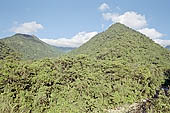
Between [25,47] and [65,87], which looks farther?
[25,47]

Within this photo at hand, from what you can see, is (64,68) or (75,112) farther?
(64,68)

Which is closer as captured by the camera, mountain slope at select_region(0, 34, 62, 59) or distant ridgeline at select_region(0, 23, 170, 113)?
distant ridgeline at select_region(0, 23, 170, 113)

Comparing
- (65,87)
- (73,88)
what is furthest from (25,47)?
(73,88)

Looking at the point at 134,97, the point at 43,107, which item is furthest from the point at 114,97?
the point at 43,107

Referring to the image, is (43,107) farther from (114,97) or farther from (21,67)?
(114,97)

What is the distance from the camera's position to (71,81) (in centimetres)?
1501

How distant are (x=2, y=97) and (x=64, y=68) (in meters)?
7.00

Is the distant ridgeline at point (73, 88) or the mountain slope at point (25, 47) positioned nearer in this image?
the distant ridgeline at point (73, 88)

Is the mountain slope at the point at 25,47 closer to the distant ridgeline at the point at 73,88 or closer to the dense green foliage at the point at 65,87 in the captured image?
the distant ridgeline at the point at 73,88

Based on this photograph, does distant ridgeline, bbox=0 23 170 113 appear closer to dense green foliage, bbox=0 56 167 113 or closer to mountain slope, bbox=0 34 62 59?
dense green foliage, bbox=0 56 167 113

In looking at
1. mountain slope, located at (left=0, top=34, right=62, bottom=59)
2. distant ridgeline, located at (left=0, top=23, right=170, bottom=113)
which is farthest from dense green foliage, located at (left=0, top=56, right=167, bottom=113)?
mountain slope, located at (left=0, top=34, right=62, bottom=59)

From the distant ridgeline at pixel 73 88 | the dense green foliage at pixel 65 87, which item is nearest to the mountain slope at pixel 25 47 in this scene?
the distant ridgeline at pixel 73 88

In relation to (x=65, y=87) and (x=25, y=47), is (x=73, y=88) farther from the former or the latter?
(x=25, y=47)

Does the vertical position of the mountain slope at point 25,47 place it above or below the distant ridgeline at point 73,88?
above
